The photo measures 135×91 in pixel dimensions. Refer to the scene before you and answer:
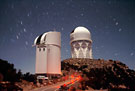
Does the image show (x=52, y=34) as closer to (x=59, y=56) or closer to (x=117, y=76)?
(x=59, y=56)

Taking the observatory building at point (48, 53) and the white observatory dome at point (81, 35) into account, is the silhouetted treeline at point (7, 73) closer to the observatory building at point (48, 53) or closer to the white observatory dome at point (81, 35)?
the observatory building at point (48, 53)

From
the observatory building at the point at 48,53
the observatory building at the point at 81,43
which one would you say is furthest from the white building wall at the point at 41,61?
the observatory building at the point at 81,43

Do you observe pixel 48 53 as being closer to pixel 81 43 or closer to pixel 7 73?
pixel 7 73

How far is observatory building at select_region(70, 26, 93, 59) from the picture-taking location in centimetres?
6796

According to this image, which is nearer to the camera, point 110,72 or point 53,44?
point 53,44

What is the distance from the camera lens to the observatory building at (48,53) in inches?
1404

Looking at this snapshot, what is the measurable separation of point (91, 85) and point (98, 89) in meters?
1.87

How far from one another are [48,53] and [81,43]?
33858mm

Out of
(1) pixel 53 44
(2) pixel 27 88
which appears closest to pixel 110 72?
(1) pixel 53 44

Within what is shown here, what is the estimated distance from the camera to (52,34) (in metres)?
37.9

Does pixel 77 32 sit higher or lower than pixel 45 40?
higher

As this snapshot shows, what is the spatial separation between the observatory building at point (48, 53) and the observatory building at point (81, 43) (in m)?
30.8

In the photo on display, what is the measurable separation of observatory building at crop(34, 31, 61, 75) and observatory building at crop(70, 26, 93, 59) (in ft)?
A: 101

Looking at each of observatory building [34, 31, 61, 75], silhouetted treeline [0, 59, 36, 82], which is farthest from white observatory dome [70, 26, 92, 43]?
silhouetted treeline [0, 59, 36, 82]
